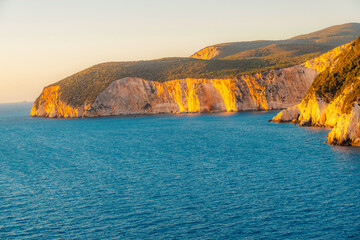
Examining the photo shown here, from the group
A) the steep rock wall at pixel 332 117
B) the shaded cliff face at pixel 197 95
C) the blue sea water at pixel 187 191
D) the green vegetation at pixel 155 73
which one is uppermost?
the green vegetation at pixel 155 73

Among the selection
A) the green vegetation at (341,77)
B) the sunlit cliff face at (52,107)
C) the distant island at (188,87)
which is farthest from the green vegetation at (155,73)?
the green vegetation at (341,77)

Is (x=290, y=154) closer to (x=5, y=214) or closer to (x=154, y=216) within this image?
(x=154, y=216)

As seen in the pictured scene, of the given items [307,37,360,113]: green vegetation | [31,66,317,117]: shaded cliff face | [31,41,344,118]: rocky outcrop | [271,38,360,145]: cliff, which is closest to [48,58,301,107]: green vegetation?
[31,41,344,118]: rocky outcrop

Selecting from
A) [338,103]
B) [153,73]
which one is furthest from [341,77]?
[153,73]

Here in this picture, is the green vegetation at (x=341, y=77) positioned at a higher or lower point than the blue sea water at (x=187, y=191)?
higher

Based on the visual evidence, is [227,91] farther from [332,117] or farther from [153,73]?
[332,117]

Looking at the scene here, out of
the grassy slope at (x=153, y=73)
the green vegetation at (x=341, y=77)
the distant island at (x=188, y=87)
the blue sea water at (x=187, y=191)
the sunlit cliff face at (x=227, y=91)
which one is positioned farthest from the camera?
the grassy slope at (x=153, y=73)

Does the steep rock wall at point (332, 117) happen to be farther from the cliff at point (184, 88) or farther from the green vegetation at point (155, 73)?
the green vegetation at point (155, 73)
